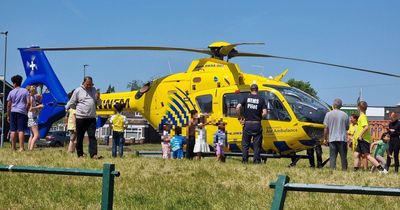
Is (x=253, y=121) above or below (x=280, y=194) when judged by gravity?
above

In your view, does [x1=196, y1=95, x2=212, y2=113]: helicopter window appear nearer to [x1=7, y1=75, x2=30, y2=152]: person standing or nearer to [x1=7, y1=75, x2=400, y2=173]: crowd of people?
[x1=7, y1=75, x2=400, y2=173]: crowd of people

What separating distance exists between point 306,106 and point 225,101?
7.41ft

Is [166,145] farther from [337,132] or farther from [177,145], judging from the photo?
[337,132]

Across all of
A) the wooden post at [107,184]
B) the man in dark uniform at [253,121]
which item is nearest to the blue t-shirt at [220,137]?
the man in dark uniform at [253,121]

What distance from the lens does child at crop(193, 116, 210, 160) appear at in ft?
51.1

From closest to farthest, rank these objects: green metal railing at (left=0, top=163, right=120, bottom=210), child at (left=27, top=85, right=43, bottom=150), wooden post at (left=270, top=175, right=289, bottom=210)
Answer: wooden post at (left=270, top=175, right=289, bottom=210)
green metal railing at (left=0, top=163, right=120, bottom=210)
child at (left=27, top=85, right=43, bottom=150)

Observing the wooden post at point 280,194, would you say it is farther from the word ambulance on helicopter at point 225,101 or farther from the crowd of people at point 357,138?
the word ambulance on helicopter at point 225,101

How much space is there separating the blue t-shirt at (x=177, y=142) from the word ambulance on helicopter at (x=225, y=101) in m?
0.80

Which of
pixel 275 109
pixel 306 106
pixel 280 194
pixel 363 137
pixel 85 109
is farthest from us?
pixel 275 109

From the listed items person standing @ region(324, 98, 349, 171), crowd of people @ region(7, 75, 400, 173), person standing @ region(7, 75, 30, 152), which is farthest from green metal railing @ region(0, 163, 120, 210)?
person standing @ region(324, 98, 349, 171)

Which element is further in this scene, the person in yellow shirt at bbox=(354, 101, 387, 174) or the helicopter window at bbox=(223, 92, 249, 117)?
the helicopter window at bbox=(223, 92, 249, 117)

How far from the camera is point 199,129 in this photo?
15.8m

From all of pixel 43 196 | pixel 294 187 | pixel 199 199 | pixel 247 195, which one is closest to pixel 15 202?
pixel 43 196

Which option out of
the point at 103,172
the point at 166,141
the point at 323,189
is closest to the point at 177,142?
the point at 166,141
